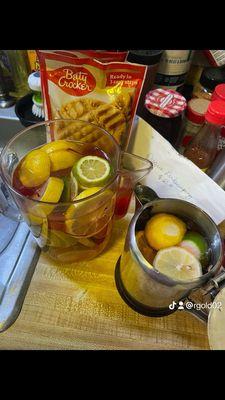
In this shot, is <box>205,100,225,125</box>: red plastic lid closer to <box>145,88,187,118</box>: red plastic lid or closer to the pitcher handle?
<box>145,88,187,118</box>: red plastic lid

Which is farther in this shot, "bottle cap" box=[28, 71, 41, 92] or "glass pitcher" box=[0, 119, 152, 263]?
"bottle cap" box=[28, 71, 41, 92]

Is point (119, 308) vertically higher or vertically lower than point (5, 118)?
lower

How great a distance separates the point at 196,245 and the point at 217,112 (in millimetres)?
207

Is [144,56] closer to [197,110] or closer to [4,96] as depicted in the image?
[197,110]

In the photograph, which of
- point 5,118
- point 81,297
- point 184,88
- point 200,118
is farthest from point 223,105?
point 5,118

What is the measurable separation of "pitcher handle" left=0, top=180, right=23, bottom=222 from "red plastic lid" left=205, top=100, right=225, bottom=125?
0.36m

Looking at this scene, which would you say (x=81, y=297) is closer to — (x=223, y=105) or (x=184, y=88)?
(x=223, y=105)

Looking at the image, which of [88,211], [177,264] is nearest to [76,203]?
[88,211]

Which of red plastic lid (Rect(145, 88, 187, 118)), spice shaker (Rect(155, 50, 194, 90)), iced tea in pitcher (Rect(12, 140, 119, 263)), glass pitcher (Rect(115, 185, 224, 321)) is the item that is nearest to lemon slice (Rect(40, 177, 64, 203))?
iced tea in pitcher (Rect(12, 140, 119, 263))

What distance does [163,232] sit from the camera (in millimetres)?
465

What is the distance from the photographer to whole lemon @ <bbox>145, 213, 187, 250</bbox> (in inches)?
18.2
